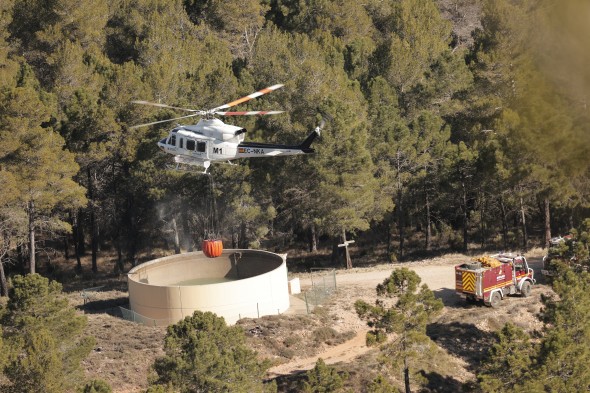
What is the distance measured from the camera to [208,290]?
31406 mm

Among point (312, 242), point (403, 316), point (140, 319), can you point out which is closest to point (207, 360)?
point (403, 316)

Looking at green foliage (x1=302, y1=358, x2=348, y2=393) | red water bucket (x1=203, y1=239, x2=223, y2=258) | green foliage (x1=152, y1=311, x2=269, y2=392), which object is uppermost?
red water bucket (x1=203, y1=239, x2=223, y2=258)

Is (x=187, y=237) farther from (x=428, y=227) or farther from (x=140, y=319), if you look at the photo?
(x=140, y=319)

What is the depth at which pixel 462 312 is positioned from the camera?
104ft

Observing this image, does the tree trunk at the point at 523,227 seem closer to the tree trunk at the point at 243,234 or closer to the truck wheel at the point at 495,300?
the truck wheel at the point at 495,300

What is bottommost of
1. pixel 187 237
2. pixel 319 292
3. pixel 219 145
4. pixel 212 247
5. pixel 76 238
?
pixel 319 292

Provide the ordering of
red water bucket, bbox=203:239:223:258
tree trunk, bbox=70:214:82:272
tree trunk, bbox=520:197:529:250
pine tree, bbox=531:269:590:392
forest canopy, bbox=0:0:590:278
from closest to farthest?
1. pine tree, bbox=531:269:590:392
2. red water bucket, bbox=203:239:223:258
3. forest canopy, bbox=0:0:590:278
4. tree trunk, bbox=520:197:529:250
5. tree trunk, bbox=70:214:82:272

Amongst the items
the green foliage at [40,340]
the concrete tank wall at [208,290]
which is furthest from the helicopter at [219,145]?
the green foliage at [40,340]

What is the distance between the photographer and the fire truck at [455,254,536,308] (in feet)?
102

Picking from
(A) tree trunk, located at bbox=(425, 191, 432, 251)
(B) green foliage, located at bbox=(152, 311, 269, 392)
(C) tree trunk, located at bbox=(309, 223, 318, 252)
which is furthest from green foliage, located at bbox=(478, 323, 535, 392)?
(C) tree trunk, located at bbox=(309, 223, 318, 252)

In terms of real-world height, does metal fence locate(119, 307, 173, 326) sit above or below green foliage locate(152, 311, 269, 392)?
below

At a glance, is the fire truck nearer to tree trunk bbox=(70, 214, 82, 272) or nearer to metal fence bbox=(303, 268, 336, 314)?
metal fence bbox=(303, 268, 336, 314)

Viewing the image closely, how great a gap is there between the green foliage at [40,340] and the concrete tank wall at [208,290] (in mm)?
8156

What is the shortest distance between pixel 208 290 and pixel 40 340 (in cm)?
1228
